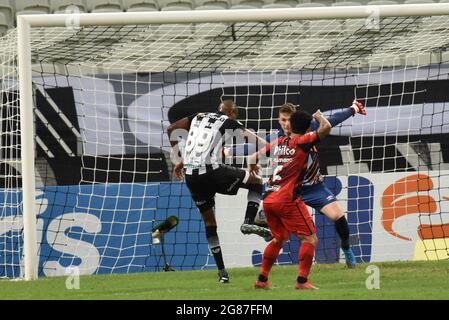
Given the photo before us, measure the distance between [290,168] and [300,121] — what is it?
0.46m

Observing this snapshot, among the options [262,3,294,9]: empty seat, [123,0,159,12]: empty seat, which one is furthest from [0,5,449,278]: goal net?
Result: [123,0,159,12]: empty seat

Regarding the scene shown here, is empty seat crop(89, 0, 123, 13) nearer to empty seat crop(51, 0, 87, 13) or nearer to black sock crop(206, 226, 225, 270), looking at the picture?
empty seat crop(51, 0, 87, 13)

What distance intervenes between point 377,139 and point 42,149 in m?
4.67

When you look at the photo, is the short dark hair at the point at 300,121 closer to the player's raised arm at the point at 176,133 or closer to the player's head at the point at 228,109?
the player's head at the point at 228,109

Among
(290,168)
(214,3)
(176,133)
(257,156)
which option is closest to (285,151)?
(290,168)

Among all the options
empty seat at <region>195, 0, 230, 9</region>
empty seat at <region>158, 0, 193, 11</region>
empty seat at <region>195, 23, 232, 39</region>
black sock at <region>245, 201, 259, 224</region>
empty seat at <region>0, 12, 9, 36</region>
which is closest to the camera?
black sock at <region>245, 201, 259, 224</region>

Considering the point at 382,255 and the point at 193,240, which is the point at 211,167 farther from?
the point at 382,255

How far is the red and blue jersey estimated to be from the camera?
9.57 m

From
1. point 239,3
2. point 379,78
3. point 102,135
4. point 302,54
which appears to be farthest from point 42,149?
point 239,3

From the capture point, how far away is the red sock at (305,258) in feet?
31.0

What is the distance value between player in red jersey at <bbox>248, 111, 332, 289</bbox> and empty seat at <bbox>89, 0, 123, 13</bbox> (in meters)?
9.25

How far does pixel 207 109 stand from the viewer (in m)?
14.3

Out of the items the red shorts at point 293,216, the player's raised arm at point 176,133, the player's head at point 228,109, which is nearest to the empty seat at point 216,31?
the player's raised arm at point 176,133
